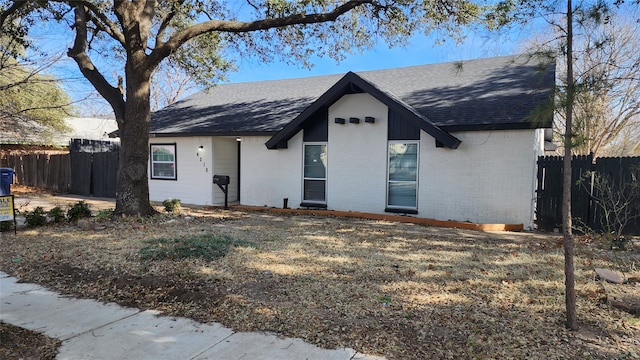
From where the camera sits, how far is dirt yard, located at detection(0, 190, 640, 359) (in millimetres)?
3658

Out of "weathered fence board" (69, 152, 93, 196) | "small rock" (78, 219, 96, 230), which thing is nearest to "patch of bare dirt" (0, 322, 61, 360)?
"small rock" (78, 219, 96, 230)

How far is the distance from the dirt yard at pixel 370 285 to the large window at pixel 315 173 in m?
3.73

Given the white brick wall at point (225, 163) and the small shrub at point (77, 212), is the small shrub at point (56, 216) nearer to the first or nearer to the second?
the small shrub at point (77, 212)

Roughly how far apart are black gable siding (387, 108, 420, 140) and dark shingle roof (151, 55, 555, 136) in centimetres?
50

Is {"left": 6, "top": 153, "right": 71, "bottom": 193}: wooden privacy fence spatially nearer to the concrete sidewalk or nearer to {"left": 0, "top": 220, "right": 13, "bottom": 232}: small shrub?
{"left": 0, "top": 220, "right": 13, "bottom": 232}: small shrub

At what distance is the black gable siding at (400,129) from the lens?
427 inches

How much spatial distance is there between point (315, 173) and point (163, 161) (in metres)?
6.13

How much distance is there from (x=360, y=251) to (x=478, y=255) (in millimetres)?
1984

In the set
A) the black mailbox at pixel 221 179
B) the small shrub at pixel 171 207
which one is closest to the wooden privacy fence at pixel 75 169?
the black mailbox at pixel 221 179

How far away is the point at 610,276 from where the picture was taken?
5340 millimetres

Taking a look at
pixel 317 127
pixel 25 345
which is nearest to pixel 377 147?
pixel 317 127

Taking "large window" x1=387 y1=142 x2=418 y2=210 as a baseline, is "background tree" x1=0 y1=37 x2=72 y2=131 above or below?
above

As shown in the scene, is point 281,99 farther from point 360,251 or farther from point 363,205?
point 360,251

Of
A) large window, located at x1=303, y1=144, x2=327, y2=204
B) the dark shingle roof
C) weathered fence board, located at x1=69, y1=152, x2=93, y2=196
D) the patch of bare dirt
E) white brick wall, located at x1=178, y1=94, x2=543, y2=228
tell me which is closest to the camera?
the patch of bare dirt
